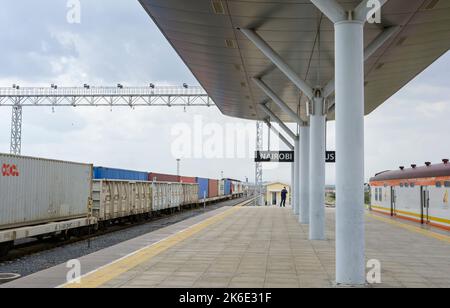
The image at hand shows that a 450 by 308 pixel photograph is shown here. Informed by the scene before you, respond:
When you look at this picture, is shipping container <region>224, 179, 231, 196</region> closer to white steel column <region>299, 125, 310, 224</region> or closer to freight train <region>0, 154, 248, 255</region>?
freight train <region>0, 154, 248, 255</region>

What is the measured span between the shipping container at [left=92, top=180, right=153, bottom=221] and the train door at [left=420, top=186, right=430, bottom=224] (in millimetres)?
13904

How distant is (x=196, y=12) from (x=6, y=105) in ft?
115

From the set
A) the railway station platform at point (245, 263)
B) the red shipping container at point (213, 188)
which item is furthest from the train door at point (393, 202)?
the red shipping container at point (213, 188)

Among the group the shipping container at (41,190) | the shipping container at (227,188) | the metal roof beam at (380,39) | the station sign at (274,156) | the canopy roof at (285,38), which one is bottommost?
the shipping container at (227,188)

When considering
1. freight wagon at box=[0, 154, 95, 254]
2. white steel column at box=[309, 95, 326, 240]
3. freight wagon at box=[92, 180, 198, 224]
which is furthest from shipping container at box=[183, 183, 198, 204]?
white steel column at box=[309, 95, 326, 240]

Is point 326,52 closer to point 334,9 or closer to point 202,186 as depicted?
point 334,9

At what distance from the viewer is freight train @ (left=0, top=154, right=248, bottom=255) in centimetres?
1307

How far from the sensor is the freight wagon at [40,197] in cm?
1293

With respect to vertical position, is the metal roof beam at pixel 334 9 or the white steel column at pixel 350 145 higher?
the metal roof beam at pixel 334 9

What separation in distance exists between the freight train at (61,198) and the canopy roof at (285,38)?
19.1ft

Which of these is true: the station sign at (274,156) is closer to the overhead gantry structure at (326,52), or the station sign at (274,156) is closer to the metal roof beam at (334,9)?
the overhead gantry structure at (326,52)

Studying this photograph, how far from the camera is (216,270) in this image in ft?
28.5

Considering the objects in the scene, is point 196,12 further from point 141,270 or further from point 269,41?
point 141,270

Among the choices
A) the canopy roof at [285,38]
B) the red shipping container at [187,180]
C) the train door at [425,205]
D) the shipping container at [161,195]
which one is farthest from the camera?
the red shipping container at [187,180]
